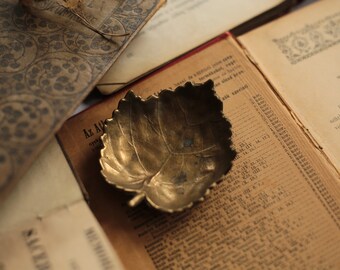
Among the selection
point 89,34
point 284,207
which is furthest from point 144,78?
point 284,207

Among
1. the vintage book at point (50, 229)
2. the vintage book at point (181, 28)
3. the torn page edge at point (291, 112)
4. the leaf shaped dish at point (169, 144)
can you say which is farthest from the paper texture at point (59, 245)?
the torn page edge at point (291, 112)

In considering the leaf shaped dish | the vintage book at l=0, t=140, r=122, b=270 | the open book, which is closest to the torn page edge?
the open book

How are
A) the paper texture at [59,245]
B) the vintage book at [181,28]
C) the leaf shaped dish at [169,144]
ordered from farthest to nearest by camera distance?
the vintage book at [181,28], the leaf shaped dish at [169,144], the paper texture at [59,245]

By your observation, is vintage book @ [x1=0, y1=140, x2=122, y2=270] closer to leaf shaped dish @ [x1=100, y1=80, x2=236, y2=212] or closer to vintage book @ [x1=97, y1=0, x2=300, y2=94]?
leaf shaped dish @ [x1=100, y1=80, x2=236, y2=212]

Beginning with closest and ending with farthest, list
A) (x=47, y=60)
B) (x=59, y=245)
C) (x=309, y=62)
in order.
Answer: (x=59, y=245) < (x=47, y=60) < (x=309, y=62)

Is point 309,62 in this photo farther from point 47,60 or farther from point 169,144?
point 47,60

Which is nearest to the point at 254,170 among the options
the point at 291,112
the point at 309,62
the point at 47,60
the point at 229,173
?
the point at 229,173

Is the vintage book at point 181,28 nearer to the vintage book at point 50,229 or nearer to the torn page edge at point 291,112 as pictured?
the torn page edge at point 291,112
